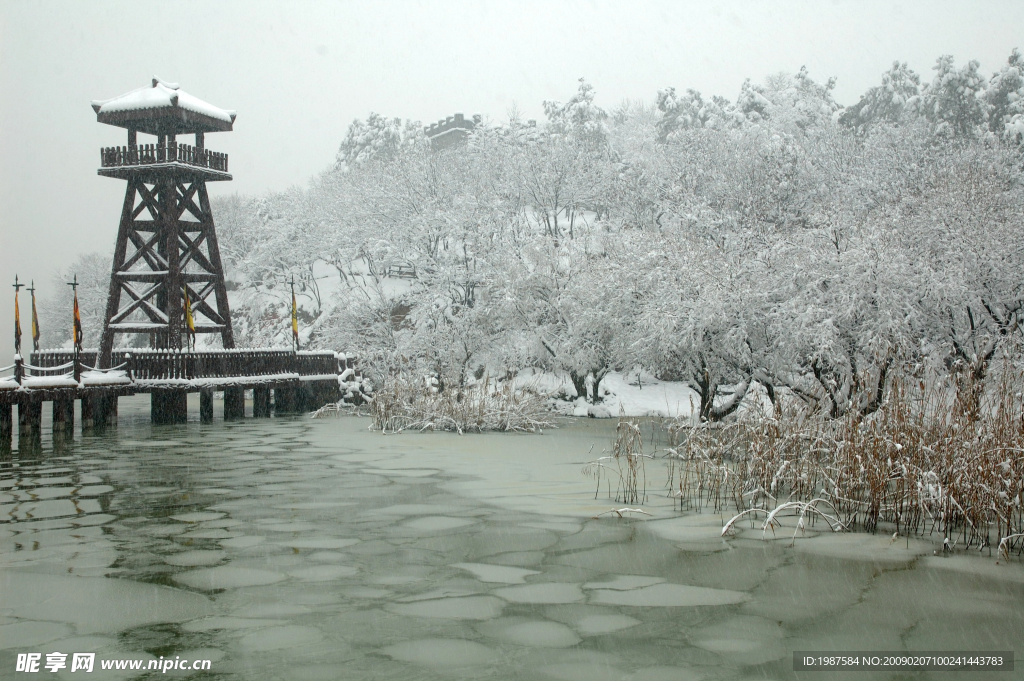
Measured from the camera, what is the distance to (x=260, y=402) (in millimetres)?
24078

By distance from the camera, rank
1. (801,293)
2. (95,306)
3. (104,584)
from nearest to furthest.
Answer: (104,584)
(801,293)
(95,306)

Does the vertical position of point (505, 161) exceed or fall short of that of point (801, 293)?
it exceeds it

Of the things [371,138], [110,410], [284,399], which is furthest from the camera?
[371,138]

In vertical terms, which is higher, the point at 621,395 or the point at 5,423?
the point at 5,423

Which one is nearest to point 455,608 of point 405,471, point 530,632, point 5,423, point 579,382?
point 530,632

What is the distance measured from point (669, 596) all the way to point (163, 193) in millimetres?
22546

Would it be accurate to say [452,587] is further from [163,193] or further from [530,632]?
[163,193]

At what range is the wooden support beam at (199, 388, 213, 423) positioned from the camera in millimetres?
22359

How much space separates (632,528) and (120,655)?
4520mm

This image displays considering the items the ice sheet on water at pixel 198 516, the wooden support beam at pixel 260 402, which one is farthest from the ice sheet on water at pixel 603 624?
the wooden support beam at pixel 260 402

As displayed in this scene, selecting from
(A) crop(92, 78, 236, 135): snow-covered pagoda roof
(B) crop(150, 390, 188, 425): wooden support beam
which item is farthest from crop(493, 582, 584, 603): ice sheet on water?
(A) crop(92, 78, 236, 135): snow-covered pagoda roof

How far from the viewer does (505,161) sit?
3600 cm

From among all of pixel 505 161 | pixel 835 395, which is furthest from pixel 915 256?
pixel 505 161

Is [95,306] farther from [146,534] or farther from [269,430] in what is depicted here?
[146,534]
